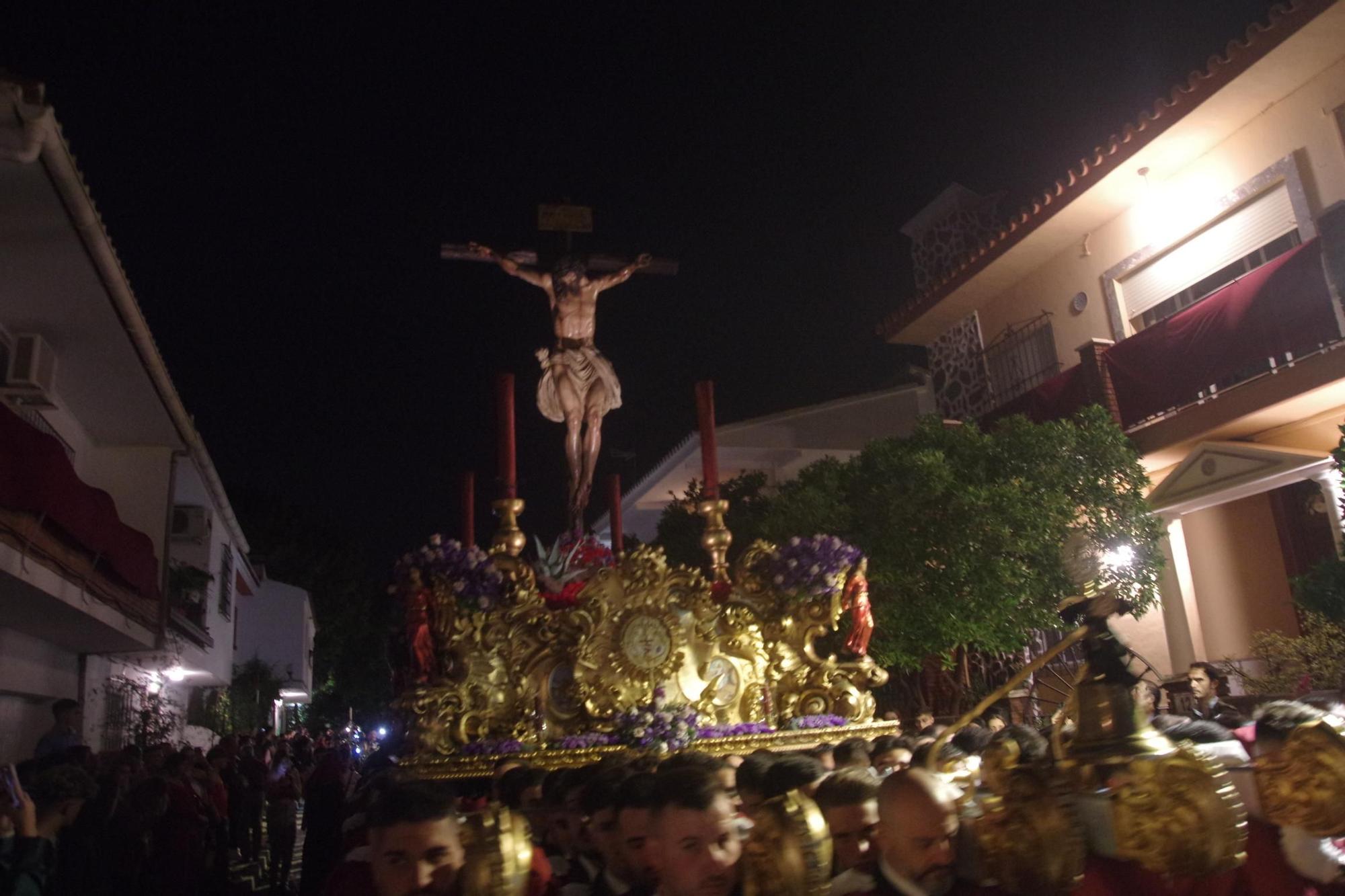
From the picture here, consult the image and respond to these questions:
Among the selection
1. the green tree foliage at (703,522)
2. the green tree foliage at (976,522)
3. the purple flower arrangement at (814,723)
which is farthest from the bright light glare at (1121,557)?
the purple flower arrangement at (814,723)

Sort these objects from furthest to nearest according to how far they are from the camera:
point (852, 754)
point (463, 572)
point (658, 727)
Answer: point (463, 572), point (658, 727), point (852, 754)

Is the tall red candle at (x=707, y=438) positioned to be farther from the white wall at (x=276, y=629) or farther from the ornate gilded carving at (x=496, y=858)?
the white wall at (x=276, y=629)

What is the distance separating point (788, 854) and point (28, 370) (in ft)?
→ 30.2

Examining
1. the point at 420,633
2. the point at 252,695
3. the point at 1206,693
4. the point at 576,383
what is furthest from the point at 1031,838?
the point at 252,695

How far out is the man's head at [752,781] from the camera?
3.03 metres

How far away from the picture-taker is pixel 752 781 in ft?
10.6

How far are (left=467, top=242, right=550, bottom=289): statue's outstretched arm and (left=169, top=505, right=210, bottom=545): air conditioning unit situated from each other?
11220 mm

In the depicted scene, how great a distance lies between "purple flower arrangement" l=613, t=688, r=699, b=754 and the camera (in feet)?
16.9

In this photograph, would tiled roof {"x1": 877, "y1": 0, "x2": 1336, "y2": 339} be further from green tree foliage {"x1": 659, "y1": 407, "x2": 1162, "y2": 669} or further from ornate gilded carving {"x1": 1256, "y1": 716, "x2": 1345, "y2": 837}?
ornate gilded carving {"x1": 1256, "y1": 716, "x2": 1345, "y2": 837}

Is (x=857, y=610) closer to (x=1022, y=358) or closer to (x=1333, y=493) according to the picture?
(x=1333, y=493)

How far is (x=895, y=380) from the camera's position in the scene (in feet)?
74.1

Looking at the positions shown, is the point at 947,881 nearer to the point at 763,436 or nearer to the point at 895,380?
the point at 763,436

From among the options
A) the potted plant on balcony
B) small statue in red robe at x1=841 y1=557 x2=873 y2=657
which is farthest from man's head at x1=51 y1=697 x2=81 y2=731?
small statue in red robe at x1=841 y1=557 x2=873 y2=657

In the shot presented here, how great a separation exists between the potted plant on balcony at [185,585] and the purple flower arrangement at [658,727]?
34.9 ft
